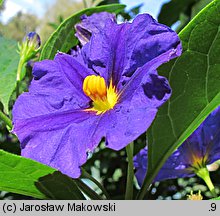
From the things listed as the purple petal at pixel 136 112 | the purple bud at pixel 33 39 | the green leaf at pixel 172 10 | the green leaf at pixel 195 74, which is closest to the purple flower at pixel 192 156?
the green leaf at pixel 195 74

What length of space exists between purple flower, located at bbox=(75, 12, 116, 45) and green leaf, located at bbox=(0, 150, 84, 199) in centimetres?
29

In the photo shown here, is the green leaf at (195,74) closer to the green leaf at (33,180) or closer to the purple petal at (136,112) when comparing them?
the purple petal at (136,112)

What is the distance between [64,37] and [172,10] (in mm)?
719

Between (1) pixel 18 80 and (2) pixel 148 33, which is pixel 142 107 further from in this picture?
(1) pixel 18 80

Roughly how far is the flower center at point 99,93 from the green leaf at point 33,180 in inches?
5.1

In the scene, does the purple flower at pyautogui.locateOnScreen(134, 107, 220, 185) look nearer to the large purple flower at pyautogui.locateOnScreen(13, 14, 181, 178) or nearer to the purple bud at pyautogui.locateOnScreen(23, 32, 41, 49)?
the large purple flower at pyautogui.locateOnScreen(13, 14, 181, 178)

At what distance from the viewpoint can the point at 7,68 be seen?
1.18 metres

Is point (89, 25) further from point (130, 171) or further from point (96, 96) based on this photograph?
point (130, 171)

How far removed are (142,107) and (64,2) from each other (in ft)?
65.3

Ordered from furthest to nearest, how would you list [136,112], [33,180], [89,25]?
1. [89,25]
2. [33,180]
3. [136,112]

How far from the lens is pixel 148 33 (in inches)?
29.2

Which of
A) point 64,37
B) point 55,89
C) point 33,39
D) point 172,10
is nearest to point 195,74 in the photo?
point 55,89

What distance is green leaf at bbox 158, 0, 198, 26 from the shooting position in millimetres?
1691
